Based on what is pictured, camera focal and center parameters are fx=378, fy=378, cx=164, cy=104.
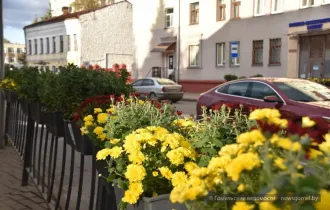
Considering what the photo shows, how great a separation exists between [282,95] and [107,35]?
32835mm

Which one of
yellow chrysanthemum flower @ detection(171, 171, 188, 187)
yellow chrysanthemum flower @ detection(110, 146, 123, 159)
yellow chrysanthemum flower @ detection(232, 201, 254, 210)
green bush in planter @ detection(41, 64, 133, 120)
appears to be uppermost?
green bush in planter @ detection(41, 64, 133, 120)

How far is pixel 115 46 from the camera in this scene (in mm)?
39219

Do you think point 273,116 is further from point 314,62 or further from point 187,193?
point 314,62

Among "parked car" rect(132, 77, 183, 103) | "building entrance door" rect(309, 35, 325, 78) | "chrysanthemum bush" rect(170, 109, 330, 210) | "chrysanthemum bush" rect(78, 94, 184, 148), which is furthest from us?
"building entrance door" rect(309, 35, 325, 78)

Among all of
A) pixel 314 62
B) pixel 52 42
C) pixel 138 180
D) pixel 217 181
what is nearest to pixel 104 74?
pixel 138 180

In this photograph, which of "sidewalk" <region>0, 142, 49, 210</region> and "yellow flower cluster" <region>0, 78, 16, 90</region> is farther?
"yellow flower cluster" <region>0, 78, 16, 90</region>

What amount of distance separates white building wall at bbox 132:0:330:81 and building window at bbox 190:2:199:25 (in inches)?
12.4

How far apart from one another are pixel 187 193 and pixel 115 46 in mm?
38878

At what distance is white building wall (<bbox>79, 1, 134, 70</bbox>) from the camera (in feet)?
125

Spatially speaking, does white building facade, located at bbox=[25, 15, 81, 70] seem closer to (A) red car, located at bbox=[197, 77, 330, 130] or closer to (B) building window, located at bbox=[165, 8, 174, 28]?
(B) building window, located at bbox=[165, 8, 174, 28]

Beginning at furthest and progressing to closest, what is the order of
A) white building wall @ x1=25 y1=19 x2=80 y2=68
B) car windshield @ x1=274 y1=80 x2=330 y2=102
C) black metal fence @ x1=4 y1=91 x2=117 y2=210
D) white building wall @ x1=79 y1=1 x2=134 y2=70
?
white building wall @ x1=25 y1=19 x2=80 y2=68 < white building wall @ x1=79 y1=1 x2=134 y2=70 < car windshield @ x1=274 y1=80 x2=330 y2=102 < black metal fence @ x1=4 y1=91 x2=117 y2=210

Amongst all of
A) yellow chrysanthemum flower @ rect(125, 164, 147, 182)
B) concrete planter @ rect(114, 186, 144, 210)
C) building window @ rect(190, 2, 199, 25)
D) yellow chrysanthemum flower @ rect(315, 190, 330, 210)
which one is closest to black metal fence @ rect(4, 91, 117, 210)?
concrete planter @ rect(114, 186, 144, 210)

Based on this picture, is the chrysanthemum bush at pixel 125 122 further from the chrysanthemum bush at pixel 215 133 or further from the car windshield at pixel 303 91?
the car windshield at pixel 303 91

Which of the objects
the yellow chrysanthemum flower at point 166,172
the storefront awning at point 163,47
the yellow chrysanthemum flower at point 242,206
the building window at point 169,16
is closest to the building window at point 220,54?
the storefront awning at point 163,47
